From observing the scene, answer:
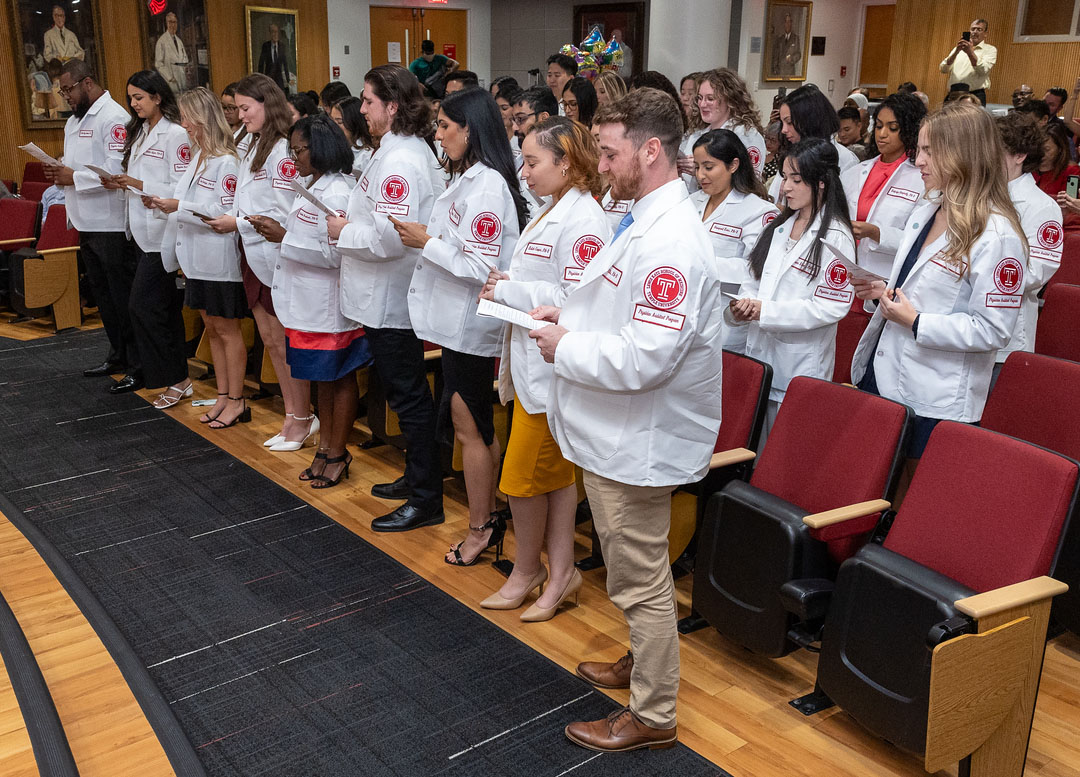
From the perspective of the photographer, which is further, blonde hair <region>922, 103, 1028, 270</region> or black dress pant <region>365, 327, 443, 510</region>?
black dress pant <region>365, 327, 443, 510</region>

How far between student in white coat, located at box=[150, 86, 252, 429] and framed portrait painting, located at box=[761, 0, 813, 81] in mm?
9155

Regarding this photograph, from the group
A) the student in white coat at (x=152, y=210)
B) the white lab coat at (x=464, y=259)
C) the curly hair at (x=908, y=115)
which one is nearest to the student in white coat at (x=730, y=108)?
the curly hair at (x=908, y=115)

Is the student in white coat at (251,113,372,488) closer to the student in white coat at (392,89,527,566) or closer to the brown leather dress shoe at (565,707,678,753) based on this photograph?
the student in white coat at (392,89,527,566)

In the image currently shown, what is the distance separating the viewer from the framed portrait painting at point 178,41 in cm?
1017

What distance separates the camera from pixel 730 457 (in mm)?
2820

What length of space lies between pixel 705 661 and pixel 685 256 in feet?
4.36

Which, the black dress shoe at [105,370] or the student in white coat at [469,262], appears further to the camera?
the black dress shoe at [105,370]

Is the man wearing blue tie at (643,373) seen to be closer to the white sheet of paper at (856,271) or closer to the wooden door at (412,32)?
the white sheet of paper at (856,271)

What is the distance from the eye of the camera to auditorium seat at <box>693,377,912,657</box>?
97.3 inches

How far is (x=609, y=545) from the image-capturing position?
2234 millimetres

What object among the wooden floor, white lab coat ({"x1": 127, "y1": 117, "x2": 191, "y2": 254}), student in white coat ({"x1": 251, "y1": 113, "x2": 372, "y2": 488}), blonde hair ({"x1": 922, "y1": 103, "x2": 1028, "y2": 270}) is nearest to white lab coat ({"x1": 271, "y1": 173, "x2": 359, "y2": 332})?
student in white coat ({"x1": 251, "y1": 113, "x2": 372, "y2": 488})

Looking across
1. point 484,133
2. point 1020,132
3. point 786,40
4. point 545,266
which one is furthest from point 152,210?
point 786,40

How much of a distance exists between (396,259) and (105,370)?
2.77 m

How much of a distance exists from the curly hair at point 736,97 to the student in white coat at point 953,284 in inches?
67.7
